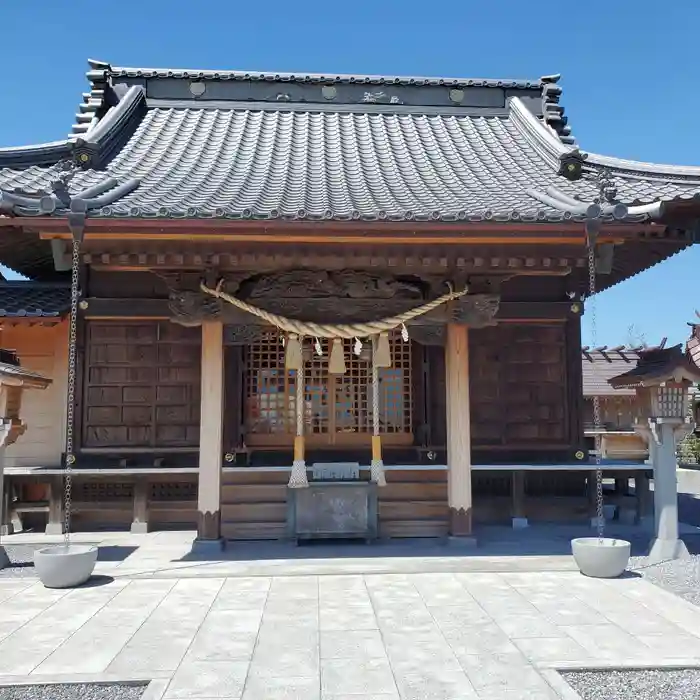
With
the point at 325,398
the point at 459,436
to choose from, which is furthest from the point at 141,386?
the point at 459,436

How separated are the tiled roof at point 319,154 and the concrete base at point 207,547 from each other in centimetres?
370

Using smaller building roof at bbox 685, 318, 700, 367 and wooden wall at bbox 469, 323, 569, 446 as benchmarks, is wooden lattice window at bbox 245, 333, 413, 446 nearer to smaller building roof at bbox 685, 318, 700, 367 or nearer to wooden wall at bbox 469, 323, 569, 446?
wooden wall at bbox 469, 323, 569, 446

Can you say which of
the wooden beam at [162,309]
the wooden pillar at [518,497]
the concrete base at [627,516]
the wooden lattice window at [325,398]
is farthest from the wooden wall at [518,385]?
the concrete base at [627,516]

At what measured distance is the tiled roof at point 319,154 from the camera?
271 inches

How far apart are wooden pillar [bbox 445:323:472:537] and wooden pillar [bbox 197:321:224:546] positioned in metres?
2.74

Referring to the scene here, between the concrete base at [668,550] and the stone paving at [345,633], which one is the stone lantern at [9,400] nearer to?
the stone paving at [345,633]

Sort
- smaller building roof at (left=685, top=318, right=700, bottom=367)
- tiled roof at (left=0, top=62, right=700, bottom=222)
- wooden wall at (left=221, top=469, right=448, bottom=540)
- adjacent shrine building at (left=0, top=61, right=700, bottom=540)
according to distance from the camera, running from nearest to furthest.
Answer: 1. adjacent shrine building at (left=0, top=61, right=700, bottom=540)
2. tiled roof at (left=0, top=62, right=700, bottom=222)
3. wooden wall at (left=221, top=469, right=448, bottom=540)
4. smaller building roof at (left=685, top=318, right=700, bottom=367)

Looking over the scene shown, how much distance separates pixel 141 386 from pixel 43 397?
1502mm

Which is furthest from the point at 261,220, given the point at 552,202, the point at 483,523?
the point at 483,523

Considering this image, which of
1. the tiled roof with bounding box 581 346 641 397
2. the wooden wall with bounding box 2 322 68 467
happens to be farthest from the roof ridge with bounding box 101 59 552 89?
the tiled roof with bounding box 581 346 641 397

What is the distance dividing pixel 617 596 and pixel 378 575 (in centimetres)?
222

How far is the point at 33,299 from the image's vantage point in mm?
8977

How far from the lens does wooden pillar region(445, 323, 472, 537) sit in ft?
25.4

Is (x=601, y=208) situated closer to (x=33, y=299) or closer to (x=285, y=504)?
(x=285, y=504)
